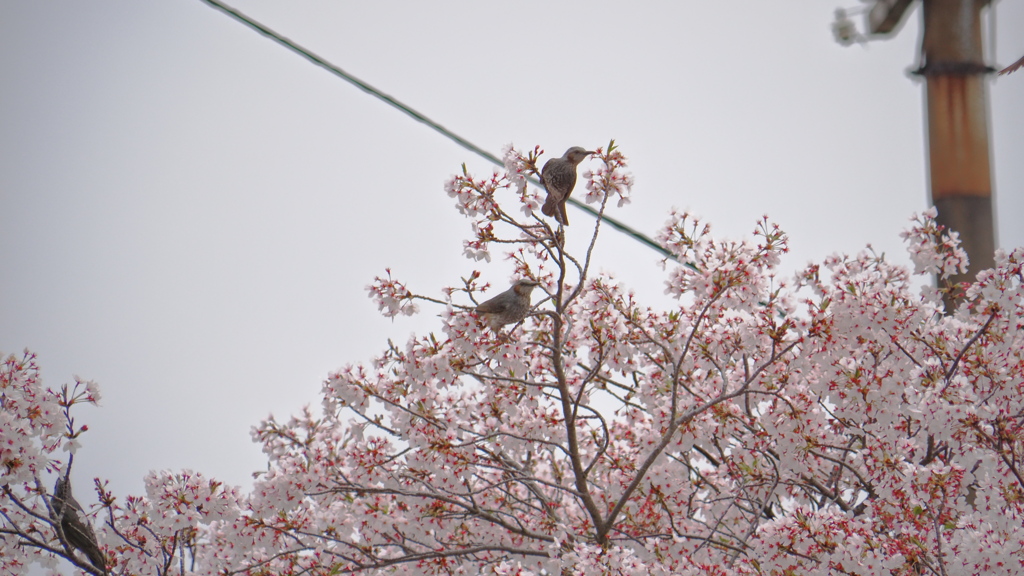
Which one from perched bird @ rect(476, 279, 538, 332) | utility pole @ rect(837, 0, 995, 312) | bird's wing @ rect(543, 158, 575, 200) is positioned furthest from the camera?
utility pole @ rect(837, 0, 995, 312)

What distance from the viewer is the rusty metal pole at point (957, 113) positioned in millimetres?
6652

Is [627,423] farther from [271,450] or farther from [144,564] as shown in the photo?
[144,564]

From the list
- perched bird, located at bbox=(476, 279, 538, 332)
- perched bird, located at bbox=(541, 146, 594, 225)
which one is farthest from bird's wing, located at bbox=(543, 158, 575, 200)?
perched bird, located at bbox=(476, 279, 538, 332)

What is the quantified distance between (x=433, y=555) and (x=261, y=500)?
113cm

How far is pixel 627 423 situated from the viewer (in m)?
5.29

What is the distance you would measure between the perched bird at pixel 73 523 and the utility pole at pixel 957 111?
21.1 feet

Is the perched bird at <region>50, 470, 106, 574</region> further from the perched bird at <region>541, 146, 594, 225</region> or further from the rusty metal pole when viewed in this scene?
the rusty metal pole

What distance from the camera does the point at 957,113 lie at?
22.8ft

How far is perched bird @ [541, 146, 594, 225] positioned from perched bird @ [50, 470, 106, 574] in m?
2.64

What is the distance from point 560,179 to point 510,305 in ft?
1.99

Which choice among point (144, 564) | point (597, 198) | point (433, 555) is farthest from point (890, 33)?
point (144, 564)

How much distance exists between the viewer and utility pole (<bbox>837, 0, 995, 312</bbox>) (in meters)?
6.65

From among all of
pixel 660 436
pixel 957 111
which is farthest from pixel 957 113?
pixel 660 436

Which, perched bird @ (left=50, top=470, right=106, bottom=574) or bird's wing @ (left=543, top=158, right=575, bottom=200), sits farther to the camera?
perched bird @ (left=50, top=470, right=106, bottom=574)
